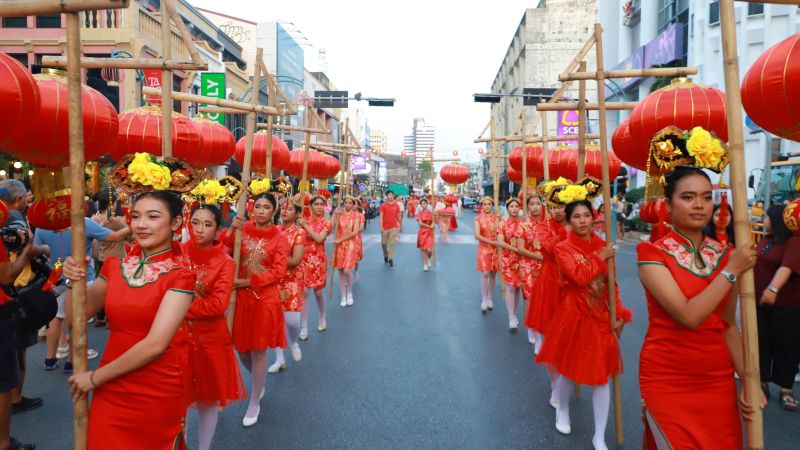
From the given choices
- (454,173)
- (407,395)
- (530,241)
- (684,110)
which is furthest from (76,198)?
(454,173)

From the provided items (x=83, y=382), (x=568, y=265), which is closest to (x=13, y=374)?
(x=83, y=382)

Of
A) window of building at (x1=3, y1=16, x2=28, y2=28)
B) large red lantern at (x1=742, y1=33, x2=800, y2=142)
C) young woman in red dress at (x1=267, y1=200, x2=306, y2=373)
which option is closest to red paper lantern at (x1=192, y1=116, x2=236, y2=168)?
young woman in red dress at (x1=267, y1=200, x2=306, y2=373)

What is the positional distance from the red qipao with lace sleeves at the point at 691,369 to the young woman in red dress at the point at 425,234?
1091 cm

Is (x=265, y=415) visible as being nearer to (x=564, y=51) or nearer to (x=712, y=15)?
(x=712, y=15)

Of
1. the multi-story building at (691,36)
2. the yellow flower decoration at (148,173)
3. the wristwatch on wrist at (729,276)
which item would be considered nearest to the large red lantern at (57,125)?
the yellow flower decoration at (148,173)

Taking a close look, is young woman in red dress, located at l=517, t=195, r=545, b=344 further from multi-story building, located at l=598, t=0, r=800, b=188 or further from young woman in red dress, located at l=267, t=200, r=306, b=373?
multi-story building, located at l=598, t=0, r=800, b=188

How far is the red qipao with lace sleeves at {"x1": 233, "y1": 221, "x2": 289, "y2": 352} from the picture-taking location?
463 cm

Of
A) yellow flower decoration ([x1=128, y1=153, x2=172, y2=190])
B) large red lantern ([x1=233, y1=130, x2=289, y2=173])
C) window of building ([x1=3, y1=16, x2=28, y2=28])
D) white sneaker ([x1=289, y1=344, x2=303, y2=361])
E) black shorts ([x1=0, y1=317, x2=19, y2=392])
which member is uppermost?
window of building ([x1=3, y1=16, x2=28, y2=28])

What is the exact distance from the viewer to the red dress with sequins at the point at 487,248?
346 inches

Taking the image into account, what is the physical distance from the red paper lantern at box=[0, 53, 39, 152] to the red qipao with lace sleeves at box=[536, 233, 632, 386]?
3.52 m

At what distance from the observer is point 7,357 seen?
3.70 m

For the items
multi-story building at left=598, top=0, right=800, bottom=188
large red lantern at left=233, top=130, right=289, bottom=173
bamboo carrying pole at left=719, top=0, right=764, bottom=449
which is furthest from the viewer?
multi-story building at left=598, top=0, right=800, bottom=188

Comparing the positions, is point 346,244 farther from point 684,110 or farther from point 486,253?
point 684,110

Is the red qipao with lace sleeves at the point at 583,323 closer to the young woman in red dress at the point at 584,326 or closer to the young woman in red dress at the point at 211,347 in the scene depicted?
the young woman in red dress at the point at 584,326
